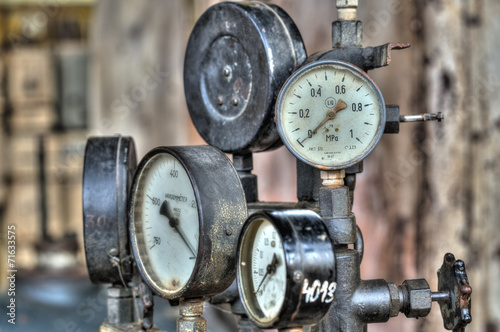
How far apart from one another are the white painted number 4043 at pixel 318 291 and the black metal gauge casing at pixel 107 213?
0.71 m

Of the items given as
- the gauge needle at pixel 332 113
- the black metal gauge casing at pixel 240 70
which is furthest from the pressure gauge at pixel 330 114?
the black metal gauge casing at pixel 240 70

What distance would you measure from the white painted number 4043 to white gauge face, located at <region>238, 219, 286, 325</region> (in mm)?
44

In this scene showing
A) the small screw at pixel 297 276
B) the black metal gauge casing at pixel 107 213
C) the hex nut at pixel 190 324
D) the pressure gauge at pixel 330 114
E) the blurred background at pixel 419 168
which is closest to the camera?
the small screw at pixel 297 276

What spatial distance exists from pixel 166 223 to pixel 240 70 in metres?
0.44

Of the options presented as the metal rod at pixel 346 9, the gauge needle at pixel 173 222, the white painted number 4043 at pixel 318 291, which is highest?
the metal rod at pixel 346 9

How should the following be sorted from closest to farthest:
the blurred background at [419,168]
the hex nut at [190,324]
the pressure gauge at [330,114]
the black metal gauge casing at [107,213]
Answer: the pressure gauge at [330,114], the hex nut at [190,324], the black metal gauge casing at [107,213], the blurred background at [419,168]

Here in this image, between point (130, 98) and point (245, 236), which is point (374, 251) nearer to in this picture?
point (245, 236)

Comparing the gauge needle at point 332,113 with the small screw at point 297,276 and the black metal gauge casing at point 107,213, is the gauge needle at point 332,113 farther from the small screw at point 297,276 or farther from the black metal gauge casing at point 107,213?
the black metal gauge casing at point 107,213

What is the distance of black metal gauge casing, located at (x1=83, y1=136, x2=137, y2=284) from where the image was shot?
2041 millimetres

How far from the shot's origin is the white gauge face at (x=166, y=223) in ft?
5.84

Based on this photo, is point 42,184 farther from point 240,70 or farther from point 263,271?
point 263,271

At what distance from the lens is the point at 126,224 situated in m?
2.05

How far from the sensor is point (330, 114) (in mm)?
1722

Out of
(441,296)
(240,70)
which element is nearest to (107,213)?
(240,70)
